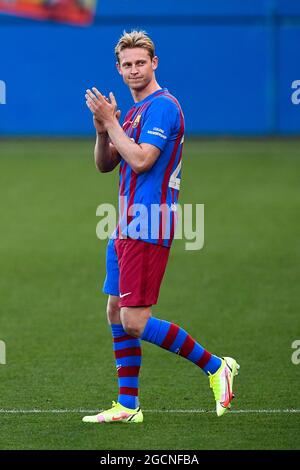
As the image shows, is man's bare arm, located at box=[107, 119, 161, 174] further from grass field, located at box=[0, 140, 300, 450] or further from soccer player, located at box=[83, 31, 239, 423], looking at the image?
grass field, located at box=[0, 140, 300, 450]

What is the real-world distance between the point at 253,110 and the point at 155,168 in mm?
17601

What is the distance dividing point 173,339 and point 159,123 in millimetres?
1291

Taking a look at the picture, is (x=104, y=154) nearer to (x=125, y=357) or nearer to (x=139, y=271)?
(x=139, y=271)

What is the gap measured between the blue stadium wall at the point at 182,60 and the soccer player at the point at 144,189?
55.0ft

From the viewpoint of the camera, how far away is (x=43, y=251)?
1327 cm

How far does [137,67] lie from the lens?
21.6ft

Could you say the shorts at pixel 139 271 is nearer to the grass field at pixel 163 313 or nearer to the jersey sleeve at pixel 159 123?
the jersey sleeve at pixel 159 123

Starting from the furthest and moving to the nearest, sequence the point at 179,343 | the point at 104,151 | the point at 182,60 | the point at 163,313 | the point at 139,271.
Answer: the point at 182,60 → the point at 163,313 → the point at 104,151 → the point at 179,343 → the point at 139,271

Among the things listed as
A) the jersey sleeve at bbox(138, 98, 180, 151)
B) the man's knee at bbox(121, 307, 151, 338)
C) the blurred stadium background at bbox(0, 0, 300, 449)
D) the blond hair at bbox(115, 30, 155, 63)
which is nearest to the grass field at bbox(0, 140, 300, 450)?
the blurred stadium background at bbox(0, 0, 300, 449)

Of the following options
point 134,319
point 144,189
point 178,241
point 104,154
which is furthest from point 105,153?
point 178,241

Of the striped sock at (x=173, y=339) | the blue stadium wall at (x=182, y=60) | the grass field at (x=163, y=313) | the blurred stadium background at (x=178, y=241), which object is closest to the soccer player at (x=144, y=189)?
the striped sock at (x=173, y=339)

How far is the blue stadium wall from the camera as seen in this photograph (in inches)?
922

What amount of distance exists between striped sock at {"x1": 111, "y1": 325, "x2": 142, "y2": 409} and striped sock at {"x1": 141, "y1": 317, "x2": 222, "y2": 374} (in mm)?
A: 272

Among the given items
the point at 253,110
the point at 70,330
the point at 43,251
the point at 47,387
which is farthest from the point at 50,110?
the point at 47,387
